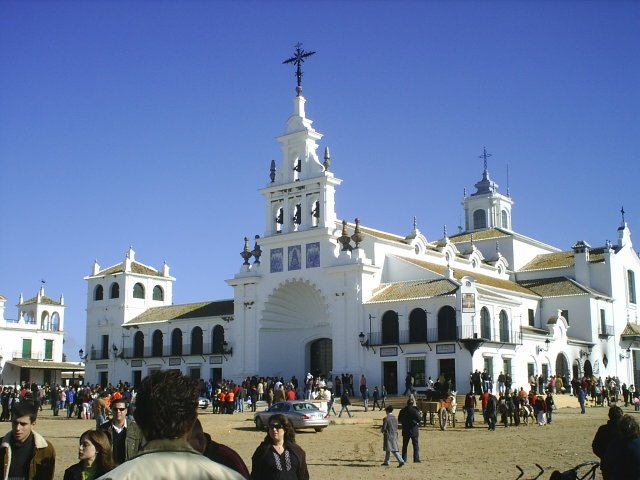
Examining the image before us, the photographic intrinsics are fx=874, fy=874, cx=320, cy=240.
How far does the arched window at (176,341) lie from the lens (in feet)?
182

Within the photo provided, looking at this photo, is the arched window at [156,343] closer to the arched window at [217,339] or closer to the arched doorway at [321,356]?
the arched window at [217,339]

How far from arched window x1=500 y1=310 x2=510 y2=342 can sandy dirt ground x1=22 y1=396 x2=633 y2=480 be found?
348 inches

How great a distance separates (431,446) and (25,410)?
17.8m

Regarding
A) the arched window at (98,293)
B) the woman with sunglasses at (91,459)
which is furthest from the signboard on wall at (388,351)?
the woman with sunglasses at (91,459)

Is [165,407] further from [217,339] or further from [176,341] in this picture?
[176,341]

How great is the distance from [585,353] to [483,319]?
1136 centimetres

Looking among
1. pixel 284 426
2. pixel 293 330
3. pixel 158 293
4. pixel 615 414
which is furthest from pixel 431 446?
pixel 158 293

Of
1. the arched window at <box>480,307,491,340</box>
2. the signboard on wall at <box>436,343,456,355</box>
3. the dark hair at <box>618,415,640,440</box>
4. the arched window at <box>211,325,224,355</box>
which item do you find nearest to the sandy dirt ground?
the signboard on wall at <box>436,343,456,355</box>

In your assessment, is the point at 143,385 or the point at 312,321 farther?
the point at 312,321

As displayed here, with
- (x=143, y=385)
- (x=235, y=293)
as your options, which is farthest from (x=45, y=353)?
(x=143, y=385)

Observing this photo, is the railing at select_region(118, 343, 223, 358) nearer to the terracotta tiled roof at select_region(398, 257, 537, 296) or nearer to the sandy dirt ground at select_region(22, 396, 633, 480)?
the terracotta tiled roof at select_region(398, 257, 537, 296)

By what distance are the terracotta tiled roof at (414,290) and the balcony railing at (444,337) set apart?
1.78 metres

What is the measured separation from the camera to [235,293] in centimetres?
5209

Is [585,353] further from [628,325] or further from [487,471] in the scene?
[487,471]
